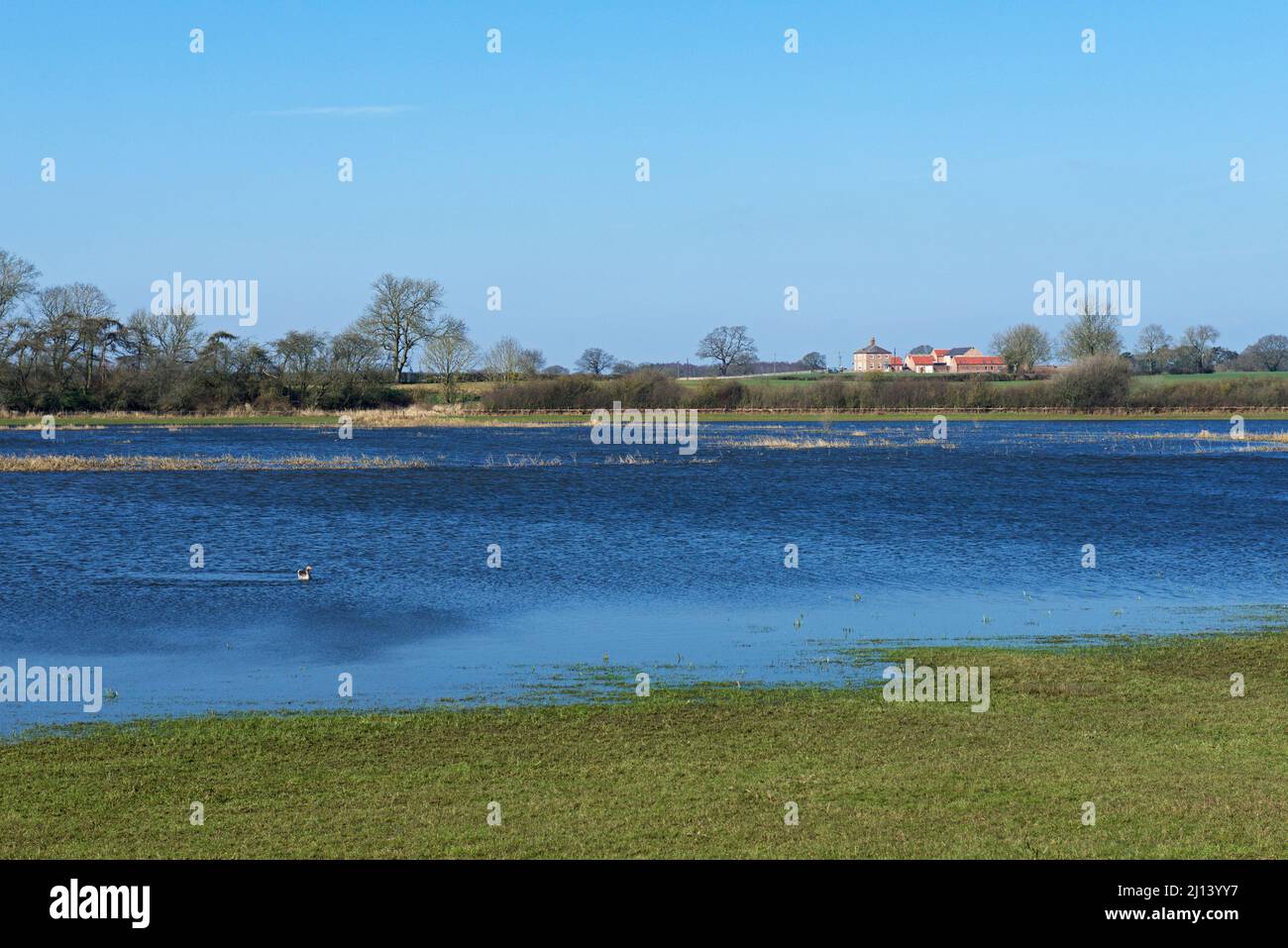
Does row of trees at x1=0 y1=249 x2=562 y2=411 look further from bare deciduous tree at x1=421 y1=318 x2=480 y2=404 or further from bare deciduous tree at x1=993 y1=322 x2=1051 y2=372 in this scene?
bare deciduous tree at x1=993 y1=322 x2=1051 y2=372

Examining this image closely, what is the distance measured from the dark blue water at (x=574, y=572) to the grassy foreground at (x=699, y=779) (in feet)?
7.12

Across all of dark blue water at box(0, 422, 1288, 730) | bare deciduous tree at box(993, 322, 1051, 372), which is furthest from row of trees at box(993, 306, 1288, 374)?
dark blue water at box(0, 422, 1288, 730)

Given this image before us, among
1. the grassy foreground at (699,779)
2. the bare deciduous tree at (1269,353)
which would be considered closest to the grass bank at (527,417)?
the bare deciduous tree at (1269,353)

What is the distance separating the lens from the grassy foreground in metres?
9.08

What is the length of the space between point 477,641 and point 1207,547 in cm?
2119

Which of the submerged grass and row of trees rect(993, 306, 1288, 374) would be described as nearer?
the submerged grass

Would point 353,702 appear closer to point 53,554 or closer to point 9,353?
point 53,554

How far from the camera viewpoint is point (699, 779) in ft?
36.4

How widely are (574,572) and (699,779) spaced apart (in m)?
16.9

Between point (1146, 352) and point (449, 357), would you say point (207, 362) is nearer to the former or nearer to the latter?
point (449, 357)

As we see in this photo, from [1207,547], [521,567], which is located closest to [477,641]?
[521,567]

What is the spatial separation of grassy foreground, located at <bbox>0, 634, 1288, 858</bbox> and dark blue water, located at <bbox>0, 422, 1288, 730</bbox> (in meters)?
2.17
